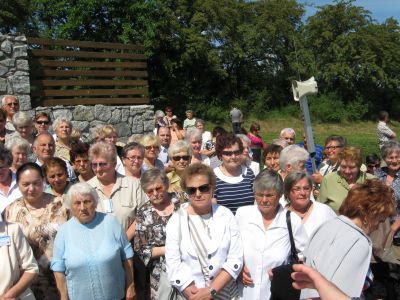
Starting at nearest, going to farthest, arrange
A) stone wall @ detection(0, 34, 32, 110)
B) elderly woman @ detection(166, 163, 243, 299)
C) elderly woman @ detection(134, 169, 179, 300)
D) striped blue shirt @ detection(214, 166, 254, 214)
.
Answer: elderly woman @ detection(166, 163, 243, 299)
elderly woman @ detection(134, 169, 179, 300)
striped blue shirt @ detection(214, 166, 254, 214)
stone wall @ detection(0, 34, 32, 110)

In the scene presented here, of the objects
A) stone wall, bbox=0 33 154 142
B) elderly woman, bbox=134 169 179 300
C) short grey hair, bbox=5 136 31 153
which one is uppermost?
stone wall, bbox=0 33 154 142

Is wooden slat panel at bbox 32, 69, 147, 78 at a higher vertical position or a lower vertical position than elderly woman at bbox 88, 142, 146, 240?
higher

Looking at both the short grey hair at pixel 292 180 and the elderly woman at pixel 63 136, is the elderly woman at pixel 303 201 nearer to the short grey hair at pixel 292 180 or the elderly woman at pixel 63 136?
the short grey hair at pixel 292 180

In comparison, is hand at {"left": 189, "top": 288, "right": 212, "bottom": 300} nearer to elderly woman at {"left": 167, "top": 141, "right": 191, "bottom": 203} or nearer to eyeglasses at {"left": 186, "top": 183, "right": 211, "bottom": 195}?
eyeglasses at {"left": 186, "top": 183, "right": 211, "bottom": 195}

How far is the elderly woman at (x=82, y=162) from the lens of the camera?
479 cm

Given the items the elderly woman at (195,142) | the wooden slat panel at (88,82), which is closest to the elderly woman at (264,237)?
the elderly woman at (195,142)

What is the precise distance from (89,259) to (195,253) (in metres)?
0.77

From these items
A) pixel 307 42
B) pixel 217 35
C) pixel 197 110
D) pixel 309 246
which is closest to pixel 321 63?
pixel 307 42

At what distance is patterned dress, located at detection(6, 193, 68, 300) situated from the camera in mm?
3680

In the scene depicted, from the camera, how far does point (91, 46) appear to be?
10.9 m

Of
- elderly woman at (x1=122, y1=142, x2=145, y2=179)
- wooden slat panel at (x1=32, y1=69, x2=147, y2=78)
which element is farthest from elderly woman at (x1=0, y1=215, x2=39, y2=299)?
wooden slat panel at (x1=32, y1=69, x2=147, y2=78)

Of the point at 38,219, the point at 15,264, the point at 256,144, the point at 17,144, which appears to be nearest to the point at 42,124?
the point at 17,144

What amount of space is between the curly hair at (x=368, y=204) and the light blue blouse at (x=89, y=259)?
1.70 m

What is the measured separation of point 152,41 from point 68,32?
3655mm
